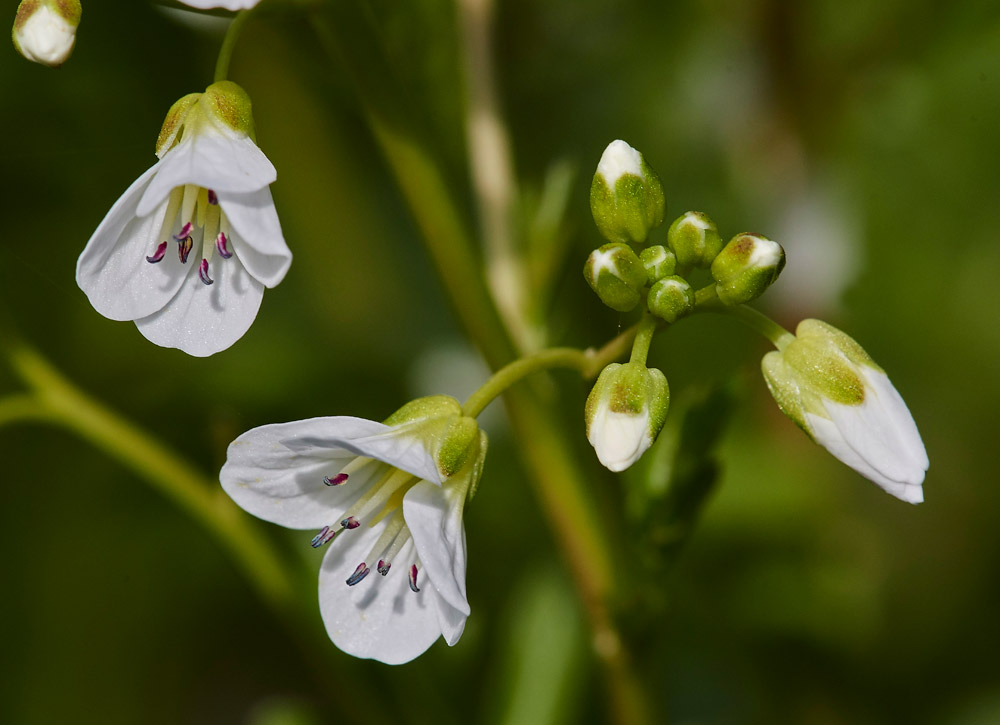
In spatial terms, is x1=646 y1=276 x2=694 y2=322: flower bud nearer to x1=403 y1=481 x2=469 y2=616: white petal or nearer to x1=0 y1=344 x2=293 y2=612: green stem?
x1=403 y1=481 x2=469 y2=616: white petal

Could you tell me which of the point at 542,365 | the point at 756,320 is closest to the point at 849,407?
the point at 756,320

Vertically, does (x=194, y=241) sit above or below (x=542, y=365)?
above

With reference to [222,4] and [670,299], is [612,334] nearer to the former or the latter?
[670,299]

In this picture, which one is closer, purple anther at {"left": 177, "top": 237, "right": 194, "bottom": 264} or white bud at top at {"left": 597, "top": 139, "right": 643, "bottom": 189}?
white bud at top at {"left": 597, "top": 139, "right": 643, "bottom": 189}

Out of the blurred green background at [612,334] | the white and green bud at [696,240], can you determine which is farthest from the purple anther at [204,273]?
the blurred green background at [612,334]

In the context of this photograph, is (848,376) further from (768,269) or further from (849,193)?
(849,193)

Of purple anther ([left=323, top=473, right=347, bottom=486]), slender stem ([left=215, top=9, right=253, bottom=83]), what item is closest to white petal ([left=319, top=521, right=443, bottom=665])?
purple anther ([left=323, top=473, right=347, bottom=486])

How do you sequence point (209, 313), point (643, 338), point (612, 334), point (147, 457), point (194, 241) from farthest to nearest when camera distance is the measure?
point (612, 334)
point (147, 457)
point (194, 241)
point (209, 313)
point (643, 338)

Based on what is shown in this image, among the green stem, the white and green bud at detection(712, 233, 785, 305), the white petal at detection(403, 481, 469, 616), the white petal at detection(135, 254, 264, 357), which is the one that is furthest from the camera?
the green stem
